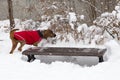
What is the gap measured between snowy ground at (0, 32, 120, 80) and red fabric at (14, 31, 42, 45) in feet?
2.07

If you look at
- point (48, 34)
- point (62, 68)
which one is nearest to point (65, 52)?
point (62, 68)

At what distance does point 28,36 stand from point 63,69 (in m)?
1.89

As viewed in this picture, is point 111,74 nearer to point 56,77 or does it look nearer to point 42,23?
point 56,77

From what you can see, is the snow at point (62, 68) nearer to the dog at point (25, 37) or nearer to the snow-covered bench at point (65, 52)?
the snow-covered bench at point (65, 52)

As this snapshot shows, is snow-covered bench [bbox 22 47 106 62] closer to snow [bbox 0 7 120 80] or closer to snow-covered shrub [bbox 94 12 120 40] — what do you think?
snow [bbox 0 7 120 80]

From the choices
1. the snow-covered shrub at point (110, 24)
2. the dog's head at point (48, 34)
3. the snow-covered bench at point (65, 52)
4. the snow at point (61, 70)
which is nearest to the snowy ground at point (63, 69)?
the snow at point (61, 70)

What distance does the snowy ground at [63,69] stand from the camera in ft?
17.6

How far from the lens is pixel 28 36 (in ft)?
24.0

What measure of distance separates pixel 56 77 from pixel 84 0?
3.98m

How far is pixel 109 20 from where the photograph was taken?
759 centimetres

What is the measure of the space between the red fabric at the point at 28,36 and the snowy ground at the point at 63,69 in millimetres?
631

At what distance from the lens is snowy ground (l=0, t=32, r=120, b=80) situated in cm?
536

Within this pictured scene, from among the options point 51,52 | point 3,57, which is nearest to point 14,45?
point 3,57

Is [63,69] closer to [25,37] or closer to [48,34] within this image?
[25,37]
